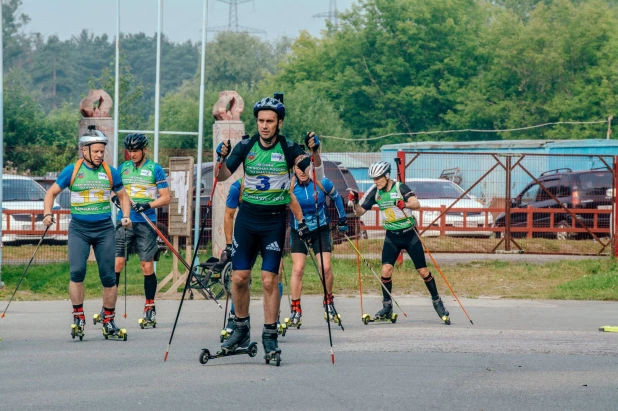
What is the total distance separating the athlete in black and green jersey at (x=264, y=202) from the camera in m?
8.86

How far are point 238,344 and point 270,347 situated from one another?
316 mm

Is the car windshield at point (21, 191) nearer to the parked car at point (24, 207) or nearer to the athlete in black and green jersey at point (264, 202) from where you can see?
the parked car at point (24, 207)

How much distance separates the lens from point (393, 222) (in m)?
13.1

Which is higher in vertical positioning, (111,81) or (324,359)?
(111,81)

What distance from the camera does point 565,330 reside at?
12133mm

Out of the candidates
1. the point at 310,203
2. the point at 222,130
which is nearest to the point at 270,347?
the point at 310,203

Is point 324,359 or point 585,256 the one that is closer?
point 324,359

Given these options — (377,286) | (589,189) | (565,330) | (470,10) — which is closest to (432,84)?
(470,10)

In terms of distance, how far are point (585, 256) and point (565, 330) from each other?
936 centimetres

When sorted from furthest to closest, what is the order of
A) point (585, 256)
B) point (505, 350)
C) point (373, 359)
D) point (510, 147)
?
point (510, 147)
point (585, 256)
point (505, 350)
point (373, 359)

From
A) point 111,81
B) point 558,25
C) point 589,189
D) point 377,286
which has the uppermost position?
point 558,25

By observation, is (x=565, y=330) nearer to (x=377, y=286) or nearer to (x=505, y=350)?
(x=505, y=350)

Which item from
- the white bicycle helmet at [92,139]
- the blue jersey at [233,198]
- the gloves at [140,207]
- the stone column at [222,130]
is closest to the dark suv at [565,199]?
the stone column at [222,130]

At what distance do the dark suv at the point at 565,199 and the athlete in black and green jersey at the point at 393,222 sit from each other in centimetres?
885
